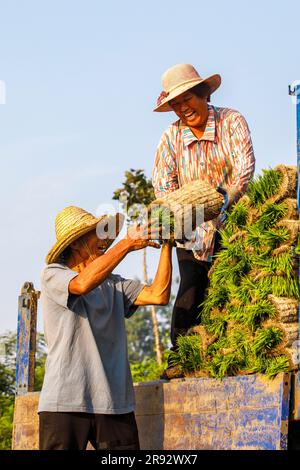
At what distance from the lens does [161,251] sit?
4414 millimetres

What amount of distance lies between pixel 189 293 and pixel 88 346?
2.43 ft

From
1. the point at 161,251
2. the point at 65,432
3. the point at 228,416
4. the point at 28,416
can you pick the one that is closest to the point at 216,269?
the point at 161,251

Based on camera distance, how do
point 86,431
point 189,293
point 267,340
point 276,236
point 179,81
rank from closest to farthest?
point 267,340 < point 276,236 < point 86,431 < point 189,293 < point 179,81

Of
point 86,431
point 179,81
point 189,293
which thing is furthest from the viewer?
point 179,81

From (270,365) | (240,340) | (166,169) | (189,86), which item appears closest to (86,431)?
(240,340)

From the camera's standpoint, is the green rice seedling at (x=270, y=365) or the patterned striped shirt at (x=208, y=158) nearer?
the green rice seedling at (x=270, y=365)

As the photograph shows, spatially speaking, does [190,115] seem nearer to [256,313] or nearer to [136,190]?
[256,313]

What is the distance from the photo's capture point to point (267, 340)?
405 cm

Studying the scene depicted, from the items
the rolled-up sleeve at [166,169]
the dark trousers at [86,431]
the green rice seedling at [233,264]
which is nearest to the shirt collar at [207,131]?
the rolled-up sleeve at [166,169]

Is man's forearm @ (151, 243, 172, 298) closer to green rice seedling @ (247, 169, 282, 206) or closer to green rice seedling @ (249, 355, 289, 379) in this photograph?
green rice seedling @ (247, 169, 282, 206)

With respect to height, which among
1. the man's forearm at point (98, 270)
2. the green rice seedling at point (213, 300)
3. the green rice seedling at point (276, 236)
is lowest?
the green rice seedling at point (213, 300)

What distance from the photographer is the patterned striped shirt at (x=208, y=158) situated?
4836 millimetres

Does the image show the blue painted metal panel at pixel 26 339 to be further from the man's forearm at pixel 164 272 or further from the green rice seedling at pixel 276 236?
the green rice seedling at pixel 276 236
